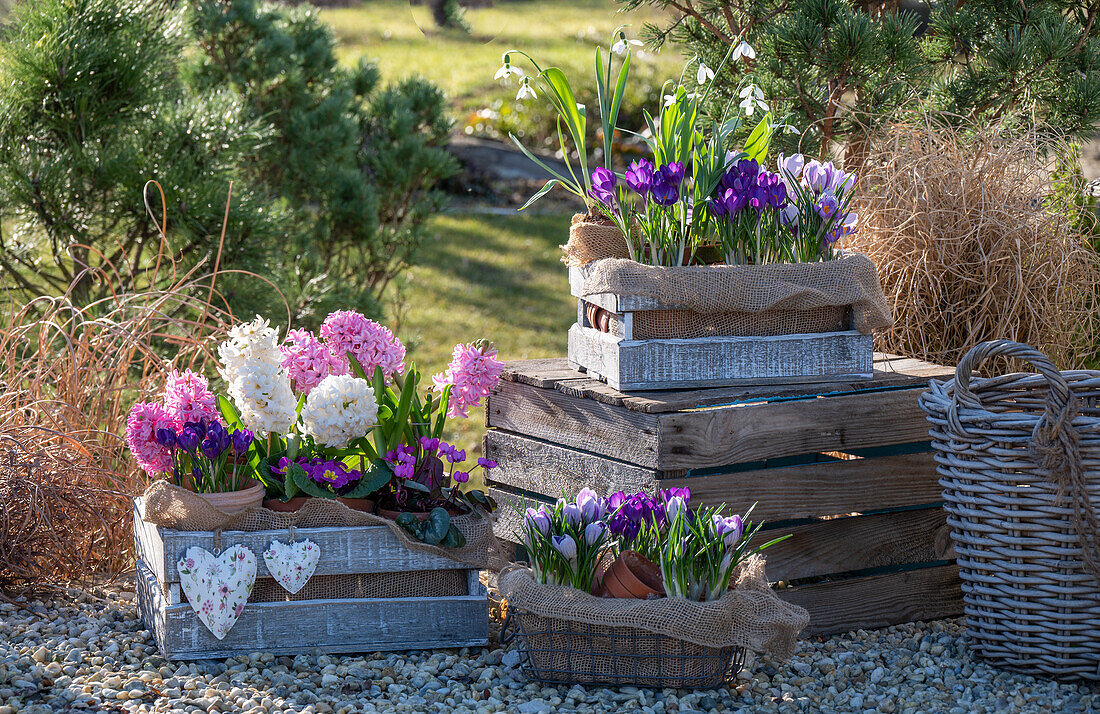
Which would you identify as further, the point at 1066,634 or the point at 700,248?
the point at 700,248

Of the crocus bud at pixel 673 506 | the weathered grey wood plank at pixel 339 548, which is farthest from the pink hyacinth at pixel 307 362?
the crocus bud at pixel 673 506

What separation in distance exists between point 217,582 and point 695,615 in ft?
3.41

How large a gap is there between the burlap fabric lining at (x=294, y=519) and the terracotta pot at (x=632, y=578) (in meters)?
0.35

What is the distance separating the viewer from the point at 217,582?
2.42 metres

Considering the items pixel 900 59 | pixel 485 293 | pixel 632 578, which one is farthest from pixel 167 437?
pixel 485 293

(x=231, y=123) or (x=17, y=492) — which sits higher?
(x=231, y=123)

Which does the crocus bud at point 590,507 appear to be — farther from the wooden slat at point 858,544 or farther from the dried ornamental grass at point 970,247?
the dried ornamental grass at point 970,247

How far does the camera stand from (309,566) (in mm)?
2492

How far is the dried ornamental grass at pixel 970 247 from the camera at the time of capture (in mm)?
3158

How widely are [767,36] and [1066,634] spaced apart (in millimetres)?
1901

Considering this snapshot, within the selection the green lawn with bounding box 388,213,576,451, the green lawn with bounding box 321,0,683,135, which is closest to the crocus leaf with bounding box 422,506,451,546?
the green lawn with bounding box 388,213,576,451

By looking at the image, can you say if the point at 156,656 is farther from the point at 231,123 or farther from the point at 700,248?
the point at 231,123

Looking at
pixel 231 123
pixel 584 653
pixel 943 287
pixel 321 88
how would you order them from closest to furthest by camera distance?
pixel 584 653, pixel 943 287, pixel 231 123, pixel 321 88

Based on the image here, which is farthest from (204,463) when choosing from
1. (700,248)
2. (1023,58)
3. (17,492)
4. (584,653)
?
(1023,58)
